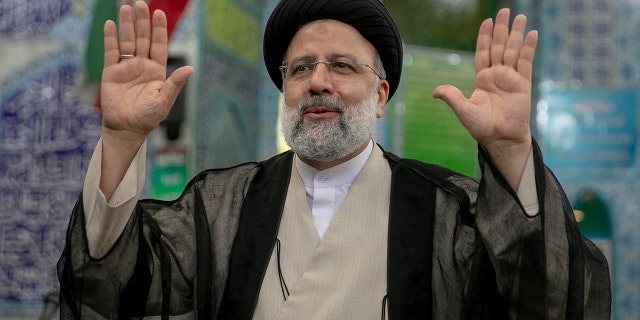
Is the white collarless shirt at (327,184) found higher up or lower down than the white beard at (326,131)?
lower down

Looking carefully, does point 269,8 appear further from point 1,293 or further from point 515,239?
point 515,239

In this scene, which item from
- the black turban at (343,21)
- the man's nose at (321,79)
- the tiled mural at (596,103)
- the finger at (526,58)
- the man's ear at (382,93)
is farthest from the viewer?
A: the tiled mural at (596,103)

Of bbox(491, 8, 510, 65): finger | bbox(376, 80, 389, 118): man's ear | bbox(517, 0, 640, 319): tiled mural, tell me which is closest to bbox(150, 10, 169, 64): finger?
bbox(376, 80, 389, 118): man's ear

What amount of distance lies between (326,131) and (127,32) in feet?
1.68

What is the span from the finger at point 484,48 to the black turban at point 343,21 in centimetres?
39

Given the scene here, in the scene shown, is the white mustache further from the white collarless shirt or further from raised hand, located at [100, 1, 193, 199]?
raised hand, located at [100, 1, 193, 199]

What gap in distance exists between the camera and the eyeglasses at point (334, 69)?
1.85m

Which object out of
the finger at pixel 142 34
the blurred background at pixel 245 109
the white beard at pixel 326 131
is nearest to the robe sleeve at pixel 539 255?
the white beard at pixel 326 131

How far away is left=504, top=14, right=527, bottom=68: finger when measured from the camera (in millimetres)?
1568

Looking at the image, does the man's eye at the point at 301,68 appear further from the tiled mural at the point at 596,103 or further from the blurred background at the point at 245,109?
the tiled mural at the point at 596,103

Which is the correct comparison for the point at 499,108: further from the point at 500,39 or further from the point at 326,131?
the point at 326,131

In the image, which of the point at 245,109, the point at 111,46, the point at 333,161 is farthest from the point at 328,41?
the point at 245,109

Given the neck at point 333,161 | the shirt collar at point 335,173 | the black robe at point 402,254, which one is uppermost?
the neck at point 333,161

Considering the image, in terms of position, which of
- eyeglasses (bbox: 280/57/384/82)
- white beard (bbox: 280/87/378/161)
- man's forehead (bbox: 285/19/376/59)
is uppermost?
man's forehead (bbox: 285/19/376/59)
